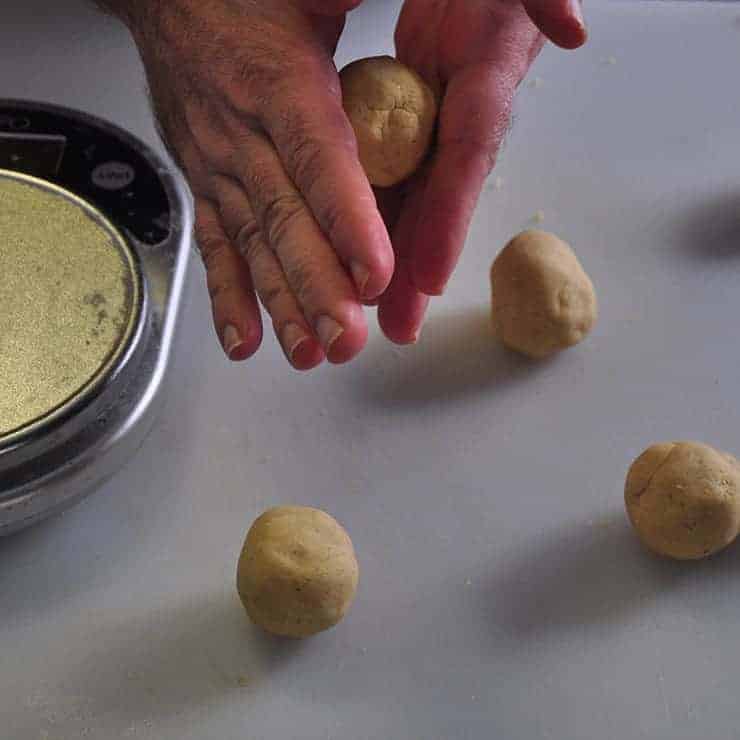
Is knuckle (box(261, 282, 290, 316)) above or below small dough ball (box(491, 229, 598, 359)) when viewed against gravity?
above

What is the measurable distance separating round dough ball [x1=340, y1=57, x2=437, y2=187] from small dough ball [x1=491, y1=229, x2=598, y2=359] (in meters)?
0.19

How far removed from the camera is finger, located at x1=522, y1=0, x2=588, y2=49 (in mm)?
841

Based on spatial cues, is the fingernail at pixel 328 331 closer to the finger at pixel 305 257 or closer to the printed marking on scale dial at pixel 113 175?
the finger at pixel 305 257

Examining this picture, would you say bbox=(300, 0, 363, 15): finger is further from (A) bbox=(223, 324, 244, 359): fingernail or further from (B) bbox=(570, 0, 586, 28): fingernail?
(A) bbox=(223, 324, 244, 359): fingernail

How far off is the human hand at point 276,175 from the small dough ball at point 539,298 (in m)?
0.30

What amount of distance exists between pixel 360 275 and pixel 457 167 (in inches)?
8.6

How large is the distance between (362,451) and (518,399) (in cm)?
18

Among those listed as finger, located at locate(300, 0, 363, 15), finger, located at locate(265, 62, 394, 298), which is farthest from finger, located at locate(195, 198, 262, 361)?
finger, located at locate(300, 0, 363, 15)

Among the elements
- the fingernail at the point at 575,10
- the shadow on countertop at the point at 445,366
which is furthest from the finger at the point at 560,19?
the shadow on countertop at the point at 445,366

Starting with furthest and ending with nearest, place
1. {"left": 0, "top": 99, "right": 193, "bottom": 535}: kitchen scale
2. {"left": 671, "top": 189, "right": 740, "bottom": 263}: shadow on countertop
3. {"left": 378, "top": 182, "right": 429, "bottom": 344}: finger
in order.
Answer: {"left": 671, "top": 189, "right": 740, "bottom": 263}: shadow on countertop < {"left": 378, "top": 182, "right": 429, "bottom": 344}: finger < {"left": 0, "top": 99, "right": 193, "bottom": 535}: kitchen scale

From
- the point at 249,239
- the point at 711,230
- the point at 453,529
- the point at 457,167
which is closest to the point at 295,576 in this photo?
the point at 453,529

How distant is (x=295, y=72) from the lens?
2.87ft

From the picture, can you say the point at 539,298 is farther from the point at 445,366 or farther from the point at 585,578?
the point at 585,578

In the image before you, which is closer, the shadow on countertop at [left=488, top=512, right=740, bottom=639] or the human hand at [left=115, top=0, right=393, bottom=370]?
the human hand at [left=115, top=0, right=393, bottom=370]
